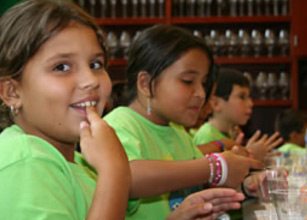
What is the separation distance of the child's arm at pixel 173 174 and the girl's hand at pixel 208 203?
151mm

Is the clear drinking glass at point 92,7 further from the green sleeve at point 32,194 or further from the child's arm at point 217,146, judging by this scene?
the green sleeve at point 32,194

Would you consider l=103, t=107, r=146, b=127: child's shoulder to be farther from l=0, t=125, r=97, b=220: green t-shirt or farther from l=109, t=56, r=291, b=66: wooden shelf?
l=109, t=56, r=291, b=66: wooden shelf

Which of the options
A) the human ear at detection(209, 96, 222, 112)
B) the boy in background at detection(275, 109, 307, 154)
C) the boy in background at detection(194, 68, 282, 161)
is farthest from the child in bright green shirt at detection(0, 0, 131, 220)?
the boy in background at detection(275, 109, 307, 154)

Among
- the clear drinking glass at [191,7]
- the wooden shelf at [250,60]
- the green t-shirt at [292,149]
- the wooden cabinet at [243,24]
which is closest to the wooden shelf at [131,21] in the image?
the wooden cabinet at [243,24]

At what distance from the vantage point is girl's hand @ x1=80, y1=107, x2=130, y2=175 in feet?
2.82

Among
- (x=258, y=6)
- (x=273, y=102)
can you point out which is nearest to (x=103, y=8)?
(x=258, y=6)

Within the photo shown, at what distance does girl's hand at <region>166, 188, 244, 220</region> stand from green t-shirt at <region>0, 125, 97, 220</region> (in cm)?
31

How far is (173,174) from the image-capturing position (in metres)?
1.33

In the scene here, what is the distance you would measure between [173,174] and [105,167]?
1.67 ft

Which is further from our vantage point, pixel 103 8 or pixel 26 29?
pixel 103 8

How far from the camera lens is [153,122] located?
5.38ft

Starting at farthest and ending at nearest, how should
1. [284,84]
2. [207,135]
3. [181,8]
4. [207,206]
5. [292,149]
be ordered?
[181,8]
[284,84]
[292,149]
[207,135]
[207,206]

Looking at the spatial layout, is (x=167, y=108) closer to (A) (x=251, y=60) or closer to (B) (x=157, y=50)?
(B) (x=157, y=50)

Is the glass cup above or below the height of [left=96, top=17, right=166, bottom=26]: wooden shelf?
below
